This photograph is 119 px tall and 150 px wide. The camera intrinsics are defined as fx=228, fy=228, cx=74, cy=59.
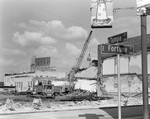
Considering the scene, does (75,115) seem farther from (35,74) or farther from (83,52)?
(35,74)

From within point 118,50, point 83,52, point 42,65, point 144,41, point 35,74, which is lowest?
point 118,50

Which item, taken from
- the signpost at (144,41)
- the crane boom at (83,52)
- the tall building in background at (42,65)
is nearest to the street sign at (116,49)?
the signpost at (144,41)

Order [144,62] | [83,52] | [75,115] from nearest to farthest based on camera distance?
[144,62]
[75,115]
[83,52]

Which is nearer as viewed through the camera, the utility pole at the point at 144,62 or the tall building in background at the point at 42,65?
the utility pole at the point at 144,62

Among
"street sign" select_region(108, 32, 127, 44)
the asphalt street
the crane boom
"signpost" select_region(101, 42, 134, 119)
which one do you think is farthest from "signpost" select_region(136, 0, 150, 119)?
the crane boom

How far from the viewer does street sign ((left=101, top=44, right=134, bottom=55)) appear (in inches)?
356

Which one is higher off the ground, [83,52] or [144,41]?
[83,52]

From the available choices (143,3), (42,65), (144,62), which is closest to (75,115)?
(144,62)

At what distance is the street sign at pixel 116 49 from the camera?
9.05 m

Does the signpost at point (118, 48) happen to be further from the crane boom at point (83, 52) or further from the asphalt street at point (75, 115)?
the crane boom at point (83, 52)

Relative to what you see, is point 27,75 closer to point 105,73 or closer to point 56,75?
point 56,75

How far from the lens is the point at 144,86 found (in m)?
8.41

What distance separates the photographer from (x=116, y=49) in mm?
9352

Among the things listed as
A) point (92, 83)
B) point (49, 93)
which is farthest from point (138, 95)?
point (92, 83)
